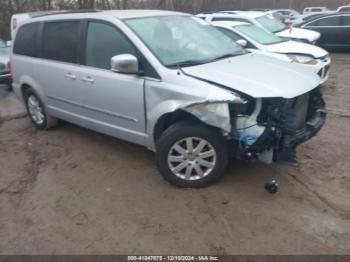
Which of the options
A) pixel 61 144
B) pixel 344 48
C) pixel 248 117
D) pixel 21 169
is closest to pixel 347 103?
pixel 248 117

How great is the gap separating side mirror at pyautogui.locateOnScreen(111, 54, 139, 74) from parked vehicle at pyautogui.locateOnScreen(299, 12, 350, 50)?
38.8ft

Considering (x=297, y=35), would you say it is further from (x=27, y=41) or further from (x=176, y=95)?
(x=176, y=95)

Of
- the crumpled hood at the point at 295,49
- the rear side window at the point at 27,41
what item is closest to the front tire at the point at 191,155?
the rear side window at the point at 27,41

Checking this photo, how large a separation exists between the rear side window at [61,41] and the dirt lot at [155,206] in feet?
4.20

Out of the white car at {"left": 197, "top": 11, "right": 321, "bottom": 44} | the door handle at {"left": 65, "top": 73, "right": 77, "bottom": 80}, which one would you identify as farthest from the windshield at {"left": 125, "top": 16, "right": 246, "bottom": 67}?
the white car at {"left": 197, "top": 11, "right": 321, "bottom": 44}

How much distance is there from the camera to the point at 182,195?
12.7 ft

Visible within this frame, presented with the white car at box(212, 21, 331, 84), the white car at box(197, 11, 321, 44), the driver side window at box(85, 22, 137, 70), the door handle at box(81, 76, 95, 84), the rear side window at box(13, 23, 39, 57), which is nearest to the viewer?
the driver side window at box(85, 22, 137, 70)

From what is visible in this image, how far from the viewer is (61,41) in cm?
497

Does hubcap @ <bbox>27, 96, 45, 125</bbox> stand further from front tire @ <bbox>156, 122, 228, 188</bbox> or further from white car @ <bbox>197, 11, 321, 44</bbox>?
white car @ <bbox>197, 11, 321, 44</bbox>

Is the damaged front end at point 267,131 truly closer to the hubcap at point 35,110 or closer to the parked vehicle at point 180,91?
the parked vehicle at point 180,91

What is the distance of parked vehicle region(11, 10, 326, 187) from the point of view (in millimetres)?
3566

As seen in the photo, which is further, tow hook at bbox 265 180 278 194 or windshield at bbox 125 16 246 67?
windshield at bbox 125 16 246 67

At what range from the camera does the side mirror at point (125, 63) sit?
3.83m

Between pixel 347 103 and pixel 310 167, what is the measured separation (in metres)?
3.20
